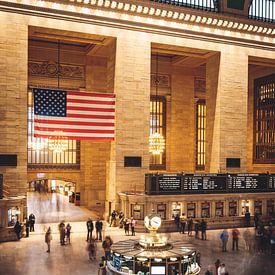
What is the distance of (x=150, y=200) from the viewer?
18.2 metres

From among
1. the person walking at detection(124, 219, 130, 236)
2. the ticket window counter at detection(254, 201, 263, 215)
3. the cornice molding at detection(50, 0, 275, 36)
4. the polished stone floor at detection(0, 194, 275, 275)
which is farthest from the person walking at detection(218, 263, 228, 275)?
the cornice molding at detection(50, 0, 275, 36)

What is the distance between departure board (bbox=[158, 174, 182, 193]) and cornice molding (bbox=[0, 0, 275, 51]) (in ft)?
24.1

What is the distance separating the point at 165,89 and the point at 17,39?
39.0 ft

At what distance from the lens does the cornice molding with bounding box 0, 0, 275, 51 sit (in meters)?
17.8

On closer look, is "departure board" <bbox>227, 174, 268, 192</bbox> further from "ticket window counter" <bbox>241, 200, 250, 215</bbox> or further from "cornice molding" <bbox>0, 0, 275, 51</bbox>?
"cornice molding" <bbox>0, 0, 275, 51</bbox>

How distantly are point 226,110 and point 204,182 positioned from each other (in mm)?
4795

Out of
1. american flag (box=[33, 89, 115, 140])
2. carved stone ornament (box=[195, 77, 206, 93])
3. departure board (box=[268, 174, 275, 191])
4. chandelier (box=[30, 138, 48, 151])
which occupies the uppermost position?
carved stone ornament (box=[195, 77, 206, 93])

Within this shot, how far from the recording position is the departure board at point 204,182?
1903 cm

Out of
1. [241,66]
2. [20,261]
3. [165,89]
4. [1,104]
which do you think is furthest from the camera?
[165,89]

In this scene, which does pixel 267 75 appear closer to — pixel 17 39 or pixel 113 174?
pixel 113 174

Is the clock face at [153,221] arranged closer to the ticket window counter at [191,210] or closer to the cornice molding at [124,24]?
the ticket window counter at [191,210]

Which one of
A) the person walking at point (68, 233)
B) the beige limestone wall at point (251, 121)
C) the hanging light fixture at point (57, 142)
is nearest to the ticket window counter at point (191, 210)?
the person walking at point (68, 233)

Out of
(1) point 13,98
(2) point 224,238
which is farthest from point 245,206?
(1) point 13,98

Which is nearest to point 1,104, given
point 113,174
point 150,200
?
point 113,174
